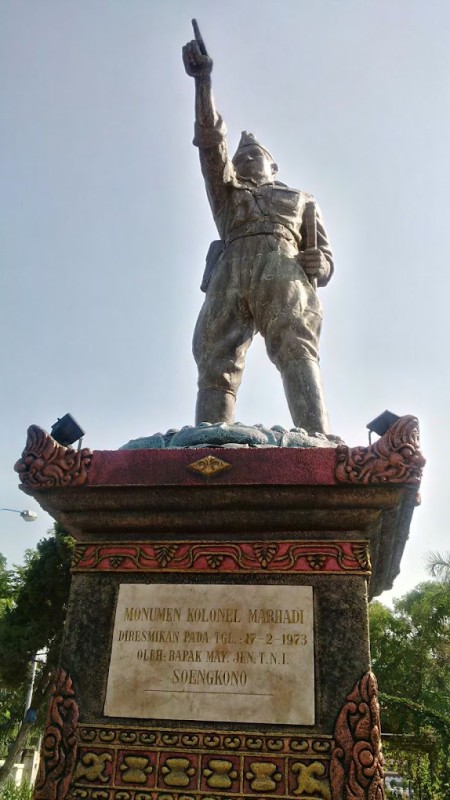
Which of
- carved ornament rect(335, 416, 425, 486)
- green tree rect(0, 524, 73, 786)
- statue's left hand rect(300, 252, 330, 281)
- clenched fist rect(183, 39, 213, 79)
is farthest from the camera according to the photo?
green tree rect(0, 524, 73, 786)

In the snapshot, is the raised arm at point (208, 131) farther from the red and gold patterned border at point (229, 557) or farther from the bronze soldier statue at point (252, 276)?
the red and gold patterned border at point (229, 557)

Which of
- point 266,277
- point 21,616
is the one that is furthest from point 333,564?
point 21,616

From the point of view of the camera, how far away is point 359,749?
2.61 meters

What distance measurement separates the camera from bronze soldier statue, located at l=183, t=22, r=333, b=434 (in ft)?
15.0

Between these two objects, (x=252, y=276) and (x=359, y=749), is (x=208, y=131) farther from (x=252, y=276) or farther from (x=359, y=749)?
(x=359, y=749)

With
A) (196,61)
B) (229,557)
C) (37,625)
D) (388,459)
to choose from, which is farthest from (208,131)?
(37,625)

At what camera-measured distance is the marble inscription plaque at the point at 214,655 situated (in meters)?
2.74

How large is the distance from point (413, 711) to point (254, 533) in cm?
1311

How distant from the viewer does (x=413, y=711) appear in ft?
46.6

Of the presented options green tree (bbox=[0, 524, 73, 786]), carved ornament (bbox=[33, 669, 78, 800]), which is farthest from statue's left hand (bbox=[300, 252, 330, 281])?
green tree (bbox=[0, 524, 73, 786])

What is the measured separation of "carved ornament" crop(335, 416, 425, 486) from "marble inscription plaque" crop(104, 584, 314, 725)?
55 cm

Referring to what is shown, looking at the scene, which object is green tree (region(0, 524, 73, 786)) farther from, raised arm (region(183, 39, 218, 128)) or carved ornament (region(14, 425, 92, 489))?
carved ornament (region(14, 425, 92, 489))

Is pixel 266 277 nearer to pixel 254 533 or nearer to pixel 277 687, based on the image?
pixel 254 533

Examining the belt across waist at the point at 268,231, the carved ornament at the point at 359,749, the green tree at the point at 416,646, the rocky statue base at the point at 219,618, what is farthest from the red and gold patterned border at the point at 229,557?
the green tree at the point at 416,646
